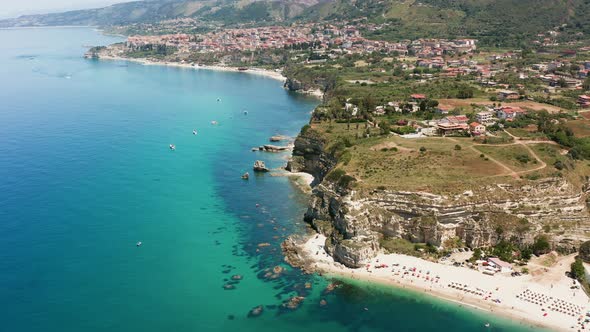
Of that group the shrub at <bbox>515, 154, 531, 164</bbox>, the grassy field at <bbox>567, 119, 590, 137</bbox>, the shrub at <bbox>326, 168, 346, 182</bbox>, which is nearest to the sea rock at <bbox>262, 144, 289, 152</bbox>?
the shrub at <bbox>326, 168, 346, 182</bbox>

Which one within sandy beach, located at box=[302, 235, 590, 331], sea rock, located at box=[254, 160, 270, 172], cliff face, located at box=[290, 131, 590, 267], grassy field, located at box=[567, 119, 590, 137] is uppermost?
grassy field, located at box=[567, 119, 590, 137]

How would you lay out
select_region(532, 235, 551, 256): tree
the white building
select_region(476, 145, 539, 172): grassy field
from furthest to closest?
the white building, select_region(476, 145, 539, 172): grassy field, select_region(532, 235, 551, 256): tree

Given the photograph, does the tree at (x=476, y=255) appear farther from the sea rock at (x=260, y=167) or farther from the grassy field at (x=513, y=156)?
the sea rock at (x=260, y=167)

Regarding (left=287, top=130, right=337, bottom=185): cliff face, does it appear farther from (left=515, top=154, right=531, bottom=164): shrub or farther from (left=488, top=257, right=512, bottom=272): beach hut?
(left=488, top=257, right=512, bottom=272): beach hut

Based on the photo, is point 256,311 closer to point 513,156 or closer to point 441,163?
point 441,163

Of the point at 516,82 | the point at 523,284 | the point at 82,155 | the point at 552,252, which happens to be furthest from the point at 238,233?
the point at 516,82

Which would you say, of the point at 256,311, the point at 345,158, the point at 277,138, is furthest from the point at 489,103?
the point at 256,311
